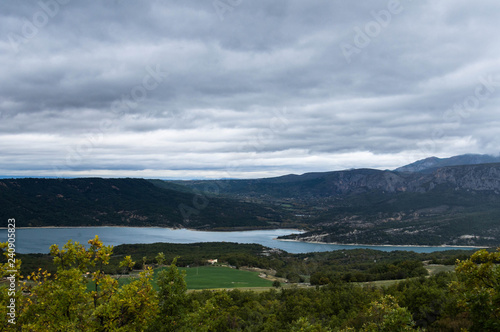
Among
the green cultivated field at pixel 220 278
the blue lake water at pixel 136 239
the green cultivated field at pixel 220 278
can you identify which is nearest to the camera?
the green cultivated field at pixel 220 278

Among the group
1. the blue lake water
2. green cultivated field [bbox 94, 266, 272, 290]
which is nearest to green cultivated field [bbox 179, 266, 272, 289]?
green cultivated field [bbox 94, 266, 272, 290]

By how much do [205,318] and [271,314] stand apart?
1416 centimetres

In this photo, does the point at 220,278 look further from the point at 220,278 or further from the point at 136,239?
the point at 136,239

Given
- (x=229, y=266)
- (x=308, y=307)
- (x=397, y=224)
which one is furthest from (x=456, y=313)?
(x=397, y=224)

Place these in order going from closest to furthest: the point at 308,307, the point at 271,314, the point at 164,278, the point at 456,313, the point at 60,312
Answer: the point at 60,312
the point at 164,278
the point at 456,313
the point at 271,314
the point at 308,307

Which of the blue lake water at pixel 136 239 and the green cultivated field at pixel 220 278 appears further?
the blue lake water at pixel 136 239

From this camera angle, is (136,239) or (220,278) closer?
(220,278)

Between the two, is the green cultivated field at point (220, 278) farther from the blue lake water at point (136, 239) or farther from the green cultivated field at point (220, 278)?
the blue lake water at point (136, 239)

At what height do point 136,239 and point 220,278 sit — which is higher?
point 220,278

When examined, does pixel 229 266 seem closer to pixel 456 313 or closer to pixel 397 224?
pixel 456 313

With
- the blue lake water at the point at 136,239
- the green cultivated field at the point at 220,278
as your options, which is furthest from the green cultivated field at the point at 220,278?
the blue lake water at the point at 136,239

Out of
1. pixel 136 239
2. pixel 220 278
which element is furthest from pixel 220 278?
pixel 136 239

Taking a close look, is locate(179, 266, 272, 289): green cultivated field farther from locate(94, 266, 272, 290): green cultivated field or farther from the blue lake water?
the blue lake water

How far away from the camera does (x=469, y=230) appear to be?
150 m
